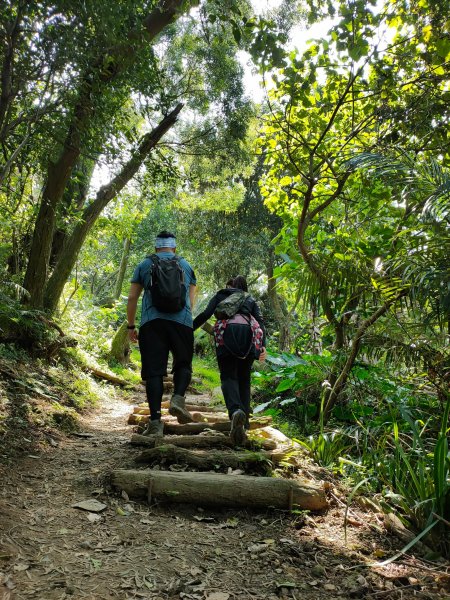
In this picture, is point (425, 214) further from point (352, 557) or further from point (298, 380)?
point (298, 380)

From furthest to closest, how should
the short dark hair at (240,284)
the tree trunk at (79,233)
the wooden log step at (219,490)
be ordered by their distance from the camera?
the tree trunk at (79,233), the short dark hair at (240,284), the wooden log step at (219,490)

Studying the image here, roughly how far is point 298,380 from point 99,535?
13.5ft

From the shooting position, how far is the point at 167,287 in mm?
4359

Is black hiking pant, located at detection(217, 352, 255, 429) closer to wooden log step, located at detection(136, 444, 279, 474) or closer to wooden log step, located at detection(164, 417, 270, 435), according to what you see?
wooden log step, located at detection(164, 417, 270, 435)

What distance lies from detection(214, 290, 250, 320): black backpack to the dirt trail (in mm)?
1876

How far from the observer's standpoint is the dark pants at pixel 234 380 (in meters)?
4.44

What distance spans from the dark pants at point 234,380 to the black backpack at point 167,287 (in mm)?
716

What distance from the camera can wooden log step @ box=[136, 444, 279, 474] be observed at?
145 inches

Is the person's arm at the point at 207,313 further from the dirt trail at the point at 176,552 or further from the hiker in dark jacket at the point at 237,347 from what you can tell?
the dirt trail at the point at 176,552

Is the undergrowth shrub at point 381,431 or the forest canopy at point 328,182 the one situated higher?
the forest canopy at point 328,182

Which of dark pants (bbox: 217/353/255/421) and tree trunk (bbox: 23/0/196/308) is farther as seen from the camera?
dark pants (bbox: 217/353/255/421)

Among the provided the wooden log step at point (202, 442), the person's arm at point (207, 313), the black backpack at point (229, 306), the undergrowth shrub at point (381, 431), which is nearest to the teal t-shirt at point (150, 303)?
the person's arm at point (207, 313)

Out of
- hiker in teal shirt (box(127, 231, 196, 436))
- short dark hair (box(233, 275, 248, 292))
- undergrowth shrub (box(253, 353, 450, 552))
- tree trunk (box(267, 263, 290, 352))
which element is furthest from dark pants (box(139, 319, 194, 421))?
tree trunk (box(267, 263, 290, 352))

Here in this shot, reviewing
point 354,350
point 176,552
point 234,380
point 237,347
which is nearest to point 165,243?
point 237,347
